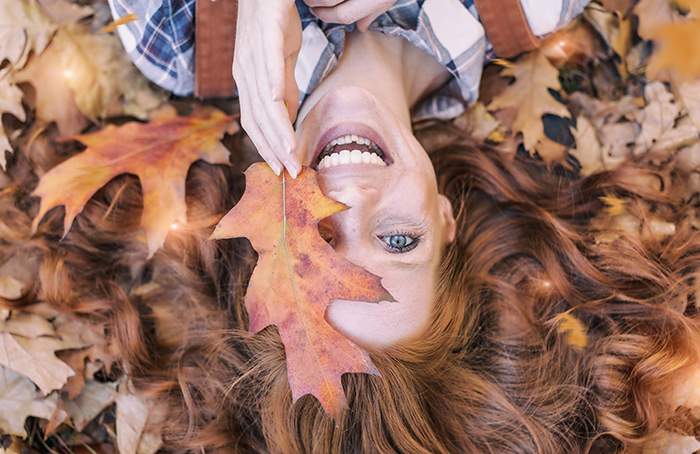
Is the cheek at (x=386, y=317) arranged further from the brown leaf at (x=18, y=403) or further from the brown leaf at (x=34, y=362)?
the brown leaf at (x=18, y=403)

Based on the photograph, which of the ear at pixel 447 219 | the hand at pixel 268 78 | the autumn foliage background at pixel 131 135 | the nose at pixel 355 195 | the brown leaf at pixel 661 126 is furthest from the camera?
the brown leaf at pixel 661 126

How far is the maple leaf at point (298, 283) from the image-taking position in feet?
4.27

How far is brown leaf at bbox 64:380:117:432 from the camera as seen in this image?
1.84m

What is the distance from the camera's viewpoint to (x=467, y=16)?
1807mm

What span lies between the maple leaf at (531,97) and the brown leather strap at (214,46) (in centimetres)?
119

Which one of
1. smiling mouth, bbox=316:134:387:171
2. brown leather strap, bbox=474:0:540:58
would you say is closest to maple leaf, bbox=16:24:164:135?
smiling mouth, bbox=316:134:387:171

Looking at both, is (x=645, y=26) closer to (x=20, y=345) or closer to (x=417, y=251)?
(x=417, y=251)

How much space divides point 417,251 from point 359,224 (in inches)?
9.5

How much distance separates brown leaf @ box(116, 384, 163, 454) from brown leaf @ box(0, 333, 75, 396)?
23 centimetres

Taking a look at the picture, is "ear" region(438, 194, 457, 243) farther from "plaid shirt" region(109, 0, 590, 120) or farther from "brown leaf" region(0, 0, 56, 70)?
"brown leaf" region(0, 0, 56, 70)

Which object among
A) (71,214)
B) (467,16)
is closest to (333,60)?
(467,16)

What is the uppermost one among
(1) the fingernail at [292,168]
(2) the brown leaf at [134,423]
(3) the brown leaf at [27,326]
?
(1) the fingernail at [292,168]

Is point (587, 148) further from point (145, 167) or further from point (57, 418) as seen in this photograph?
point (57, 418)

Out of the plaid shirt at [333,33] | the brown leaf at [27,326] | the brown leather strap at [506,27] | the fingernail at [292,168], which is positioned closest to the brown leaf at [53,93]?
the plaid shirt at [333,33]
